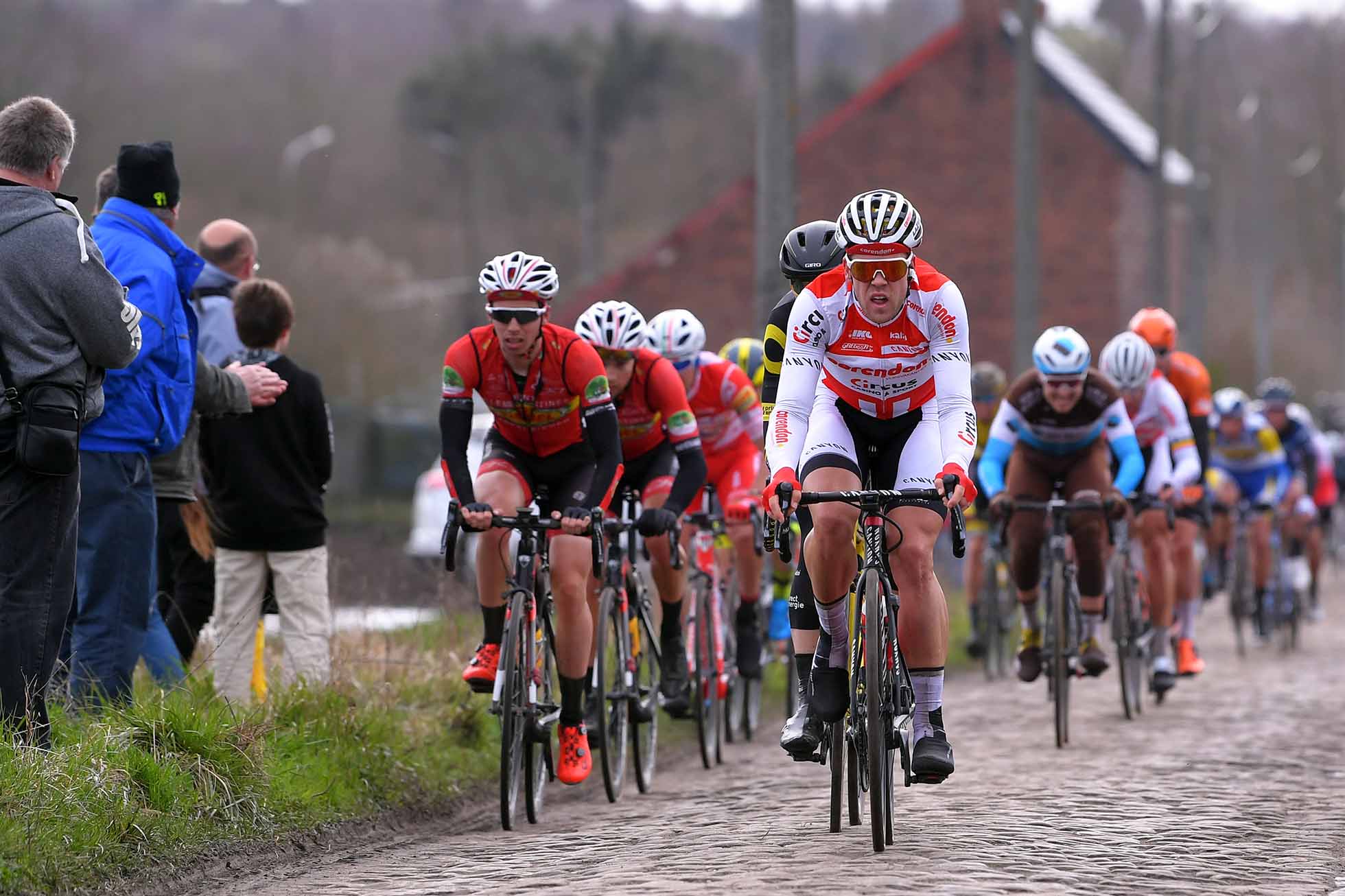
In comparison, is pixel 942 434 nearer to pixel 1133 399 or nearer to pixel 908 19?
pixel 1133 399

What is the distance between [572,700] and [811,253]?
2.26m

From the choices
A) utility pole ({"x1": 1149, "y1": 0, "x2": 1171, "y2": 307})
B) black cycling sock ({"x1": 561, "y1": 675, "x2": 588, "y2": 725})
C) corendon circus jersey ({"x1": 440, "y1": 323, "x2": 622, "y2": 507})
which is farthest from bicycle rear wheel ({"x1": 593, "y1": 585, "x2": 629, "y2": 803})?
utility pole ({"x1": 1149, "y1": 0, "x2": 1171, "y2": 307})

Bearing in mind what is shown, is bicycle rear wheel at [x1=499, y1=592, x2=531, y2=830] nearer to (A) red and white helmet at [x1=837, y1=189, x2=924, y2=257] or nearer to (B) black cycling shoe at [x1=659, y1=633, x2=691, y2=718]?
(B) black cycling shoe at [x1=659, y1=633, x2=691, y2=718]

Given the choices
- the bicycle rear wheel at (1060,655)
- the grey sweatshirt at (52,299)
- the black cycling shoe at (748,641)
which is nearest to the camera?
the grey sweatshirt at (52,299)

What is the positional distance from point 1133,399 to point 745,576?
10.7 feet

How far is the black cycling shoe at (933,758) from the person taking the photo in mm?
7199

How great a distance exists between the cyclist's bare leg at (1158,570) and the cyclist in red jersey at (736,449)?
118 inches

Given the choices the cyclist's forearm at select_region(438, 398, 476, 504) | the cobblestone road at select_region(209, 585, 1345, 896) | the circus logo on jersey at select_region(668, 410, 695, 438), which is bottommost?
the cobblestone road at select_region(209, 585, 1345, 896)

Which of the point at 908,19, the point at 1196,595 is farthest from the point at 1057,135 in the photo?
the point at 908,19

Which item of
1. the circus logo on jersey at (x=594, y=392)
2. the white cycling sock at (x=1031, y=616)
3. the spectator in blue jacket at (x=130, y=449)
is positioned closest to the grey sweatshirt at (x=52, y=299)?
the spectator in blue jacket at (x=130, y=449)

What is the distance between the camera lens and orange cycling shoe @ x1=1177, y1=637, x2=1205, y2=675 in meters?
13.9

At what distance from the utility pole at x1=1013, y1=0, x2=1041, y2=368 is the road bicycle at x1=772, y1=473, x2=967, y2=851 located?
13125 mm

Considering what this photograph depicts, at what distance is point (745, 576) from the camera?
1163 centimetres

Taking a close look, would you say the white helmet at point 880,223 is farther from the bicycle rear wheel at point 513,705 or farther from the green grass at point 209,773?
the green grass at point 209,773
